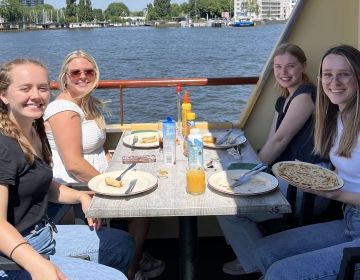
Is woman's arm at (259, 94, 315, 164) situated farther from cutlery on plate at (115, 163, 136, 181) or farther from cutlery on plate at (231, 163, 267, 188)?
cutlery on plate at (115, 163, 136, 181)

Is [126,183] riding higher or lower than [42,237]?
higher

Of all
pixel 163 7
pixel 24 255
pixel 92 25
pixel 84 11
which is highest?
pixel 163 7

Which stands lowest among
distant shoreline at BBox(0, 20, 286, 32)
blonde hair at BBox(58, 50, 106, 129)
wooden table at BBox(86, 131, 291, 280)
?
wooden table at BBox(86, 131, 291, 280)

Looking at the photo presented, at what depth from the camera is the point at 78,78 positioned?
2.69 m

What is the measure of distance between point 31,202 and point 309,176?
1.17 metres

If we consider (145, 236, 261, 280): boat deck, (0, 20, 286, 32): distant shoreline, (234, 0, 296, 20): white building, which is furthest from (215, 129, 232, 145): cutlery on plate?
(234, 0, 296, 20): white building

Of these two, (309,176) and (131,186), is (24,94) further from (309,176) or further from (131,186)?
(309,176)

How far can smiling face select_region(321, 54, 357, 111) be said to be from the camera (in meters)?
2.07

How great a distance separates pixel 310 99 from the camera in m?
2.62

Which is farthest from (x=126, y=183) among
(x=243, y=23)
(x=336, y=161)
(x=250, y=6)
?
(x=250, y=6)

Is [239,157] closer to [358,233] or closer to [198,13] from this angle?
[358,233]

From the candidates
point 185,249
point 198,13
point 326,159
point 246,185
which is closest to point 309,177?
point 246,185

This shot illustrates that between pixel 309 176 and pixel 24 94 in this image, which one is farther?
pixel 309 176

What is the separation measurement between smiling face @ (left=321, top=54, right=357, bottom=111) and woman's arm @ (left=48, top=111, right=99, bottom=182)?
1.30 m
